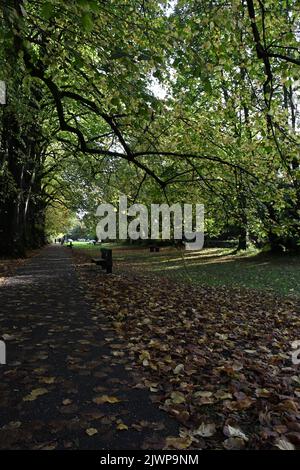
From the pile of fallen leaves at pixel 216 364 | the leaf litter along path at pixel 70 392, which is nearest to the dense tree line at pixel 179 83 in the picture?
the pile of fallen leaves at pixel 216 364

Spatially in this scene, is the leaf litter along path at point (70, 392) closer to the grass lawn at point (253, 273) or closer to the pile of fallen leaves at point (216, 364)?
the pile of fallen leaves at point (216, 364)

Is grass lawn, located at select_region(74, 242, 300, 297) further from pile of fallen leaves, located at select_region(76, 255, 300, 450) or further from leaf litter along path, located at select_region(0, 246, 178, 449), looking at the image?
leaf litter along path, located at select_region(0, 246, 178, 449)

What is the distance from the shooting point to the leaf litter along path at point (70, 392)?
115 inches

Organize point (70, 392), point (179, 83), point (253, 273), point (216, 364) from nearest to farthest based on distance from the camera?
1. point (70, 392)
2. point (216, 364)
3. point (179, 83)
4. point (253, 273)

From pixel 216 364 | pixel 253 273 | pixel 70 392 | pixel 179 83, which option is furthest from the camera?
pixel 253 273

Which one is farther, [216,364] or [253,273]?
[253,273]

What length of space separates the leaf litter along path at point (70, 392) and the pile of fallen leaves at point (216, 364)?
0.21 meters

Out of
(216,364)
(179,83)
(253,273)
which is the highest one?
(179,83)

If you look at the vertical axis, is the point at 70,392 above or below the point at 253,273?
above

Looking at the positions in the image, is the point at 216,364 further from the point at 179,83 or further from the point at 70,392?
the point at 179,83

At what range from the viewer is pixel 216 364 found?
15.3ft

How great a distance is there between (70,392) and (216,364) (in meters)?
1.89

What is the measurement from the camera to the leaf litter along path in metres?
2.91

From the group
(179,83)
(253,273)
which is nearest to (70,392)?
(179,83)
